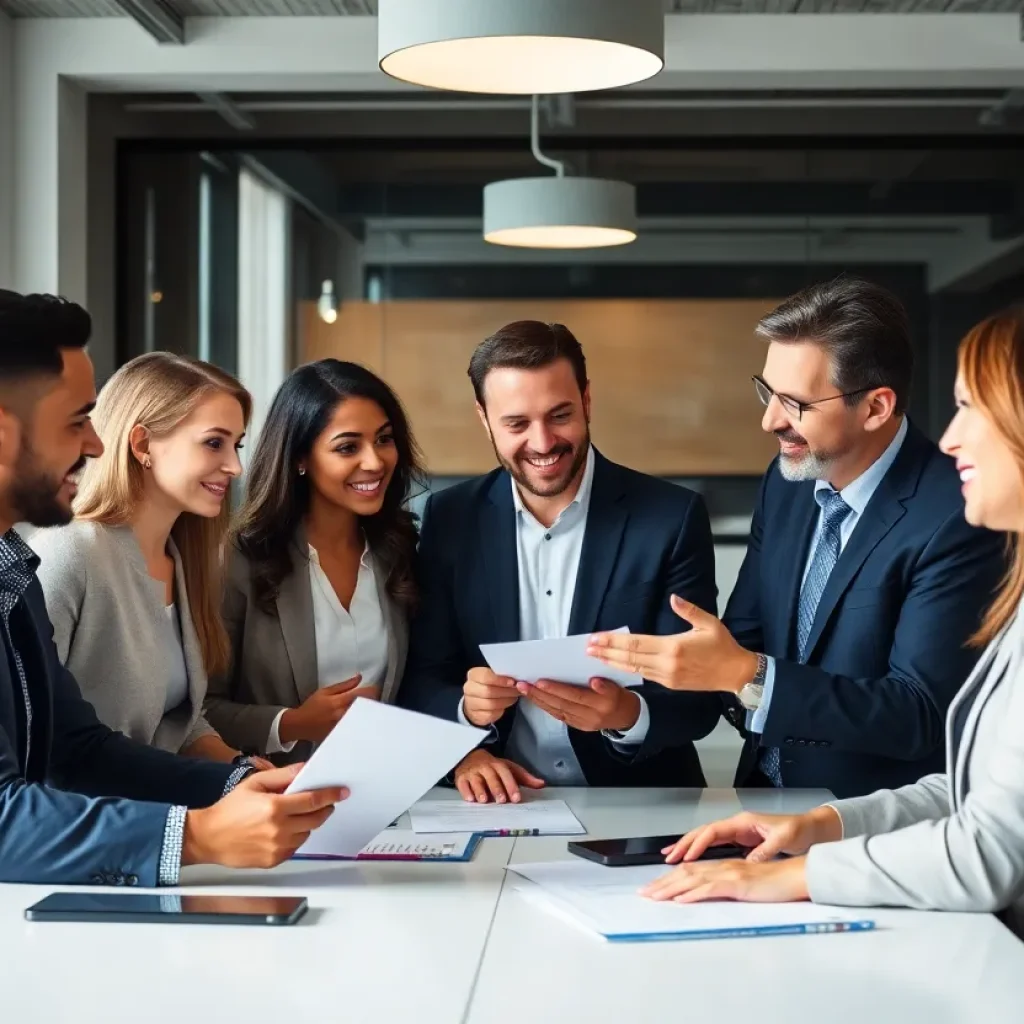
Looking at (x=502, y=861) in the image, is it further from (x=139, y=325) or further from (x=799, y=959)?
(x=139, y=325)

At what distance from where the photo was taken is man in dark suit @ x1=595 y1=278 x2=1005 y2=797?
2748mm

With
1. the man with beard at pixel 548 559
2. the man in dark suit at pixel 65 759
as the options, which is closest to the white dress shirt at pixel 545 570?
the man with beard at pixel 548 559

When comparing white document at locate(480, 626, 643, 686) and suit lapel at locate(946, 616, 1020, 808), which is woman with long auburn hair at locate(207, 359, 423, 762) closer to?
white document at locate(480, 626, 643, 686)

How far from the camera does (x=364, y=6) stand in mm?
5938

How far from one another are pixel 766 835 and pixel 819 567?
1.02 m

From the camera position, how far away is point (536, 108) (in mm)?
6582

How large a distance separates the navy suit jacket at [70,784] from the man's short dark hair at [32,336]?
0.39 meters

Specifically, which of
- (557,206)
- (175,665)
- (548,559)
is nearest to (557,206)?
(557,206)

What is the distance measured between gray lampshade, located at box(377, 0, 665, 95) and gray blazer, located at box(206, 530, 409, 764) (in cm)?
116

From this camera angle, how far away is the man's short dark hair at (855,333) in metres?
3.07

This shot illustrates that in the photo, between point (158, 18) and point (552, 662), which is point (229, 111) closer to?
point (158, 18)

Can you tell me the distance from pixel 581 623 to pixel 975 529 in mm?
861

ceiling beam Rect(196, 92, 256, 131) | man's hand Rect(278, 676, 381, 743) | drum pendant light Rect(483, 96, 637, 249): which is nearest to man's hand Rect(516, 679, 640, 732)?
man's hand Rect(278, 676, 381, 743)

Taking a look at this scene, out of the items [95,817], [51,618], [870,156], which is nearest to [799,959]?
[95,817]
